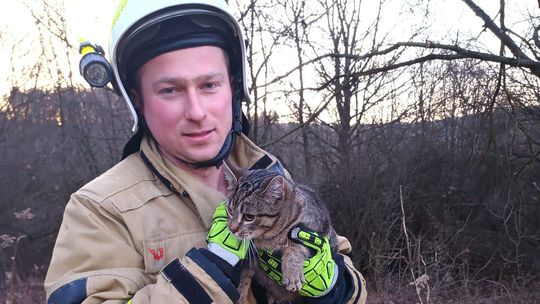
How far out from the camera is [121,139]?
13.8m

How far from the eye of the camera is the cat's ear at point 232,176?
2621 mm

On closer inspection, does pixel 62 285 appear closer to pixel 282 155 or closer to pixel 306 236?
pixel 306 236

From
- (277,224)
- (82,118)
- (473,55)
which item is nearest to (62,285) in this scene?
(277,224)

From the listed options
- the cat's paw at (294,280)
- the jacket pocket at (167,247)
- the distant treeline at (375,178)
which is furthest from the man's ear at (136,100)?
the distant treeline at (375,178)

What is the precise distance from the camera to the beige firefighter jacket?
194 centimetres

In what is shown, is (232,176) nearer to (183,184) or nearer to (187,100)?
(183,184)

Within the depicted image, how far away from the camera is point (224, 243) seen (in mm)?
2178

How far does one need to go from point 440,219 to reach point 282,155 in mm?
4576

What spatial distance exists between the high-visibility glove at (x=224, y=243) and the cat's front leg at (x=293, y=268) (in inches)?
11.1

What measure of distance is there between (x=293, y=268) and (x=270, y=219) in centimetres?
33

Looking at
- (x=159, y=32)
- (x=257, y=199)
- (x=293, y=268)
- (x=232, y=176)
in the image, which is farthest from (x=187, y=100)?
(x=293, y=268)

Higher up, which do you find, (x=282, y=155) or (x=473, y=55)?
(x=473, y=55)

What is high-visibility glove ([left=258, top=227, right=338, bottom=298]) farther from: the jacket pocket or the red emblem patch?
the red emblem patch

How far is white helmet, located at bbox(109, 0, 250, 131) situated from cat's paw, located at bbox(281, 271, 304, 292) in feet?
3.70
